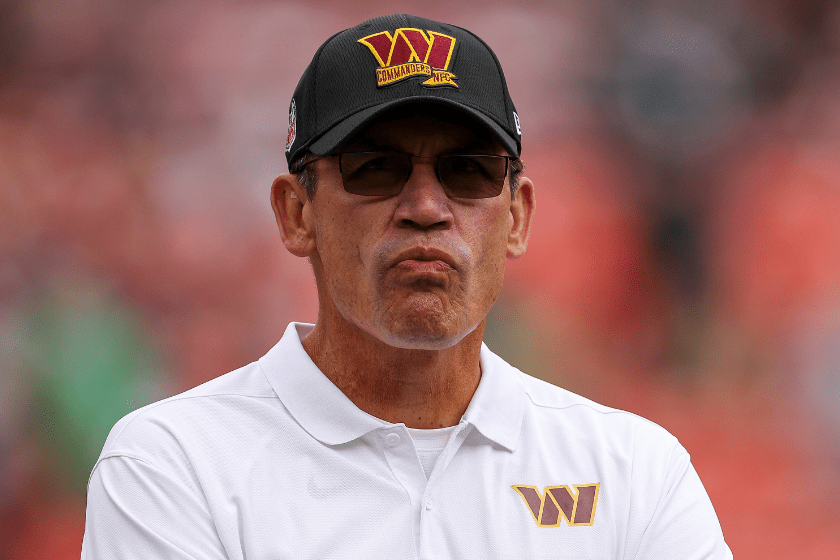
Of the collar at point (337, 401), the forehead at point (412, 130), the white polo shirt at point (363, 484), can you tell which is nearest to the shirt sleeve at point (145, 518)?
the white polo shirt at point (363, 484)

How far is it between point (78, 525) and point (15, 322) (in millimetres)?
1248

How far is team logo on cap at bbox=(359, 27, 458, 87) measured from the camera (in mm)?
2248

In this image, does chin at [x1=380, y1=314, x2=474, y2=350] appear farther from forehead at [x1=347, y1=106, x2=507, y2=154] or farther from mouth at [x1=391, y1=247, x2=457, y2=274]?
forehead at [x1=347, y1=106, x2=507, y2=154]

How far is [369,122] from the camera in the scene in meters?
2.19

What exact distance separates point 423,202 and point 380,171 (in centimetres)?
14

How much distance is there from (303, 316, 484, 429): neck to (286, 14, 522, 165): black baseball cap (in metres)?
0.53

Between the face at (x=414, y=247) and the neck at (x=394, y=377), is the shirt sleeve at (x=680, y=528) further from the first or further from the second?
the face at (x=414, y=247)

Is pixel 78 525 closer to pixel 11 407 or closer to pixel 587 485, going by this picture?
pixel 11 407

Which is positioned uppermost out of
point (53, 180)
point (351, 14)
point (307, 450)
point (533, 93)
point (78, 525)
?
point (351, 14)

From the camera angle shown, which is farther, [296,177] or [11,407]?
[11,407]

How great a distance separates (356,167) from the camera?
7.37 ft

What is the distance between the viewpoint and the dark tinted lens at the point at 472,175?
224 cm

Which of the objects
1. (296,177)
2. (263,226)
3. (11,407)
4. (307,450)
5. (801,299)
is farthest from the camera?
(801,299)

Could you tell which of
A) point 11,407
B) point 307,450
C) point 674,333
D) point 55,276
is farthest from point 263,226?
point 307,450
